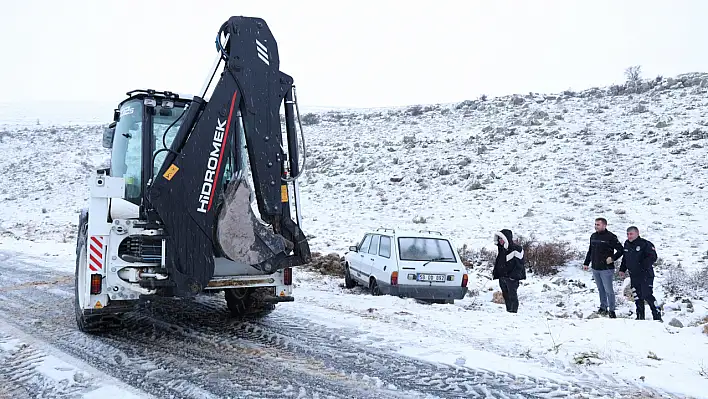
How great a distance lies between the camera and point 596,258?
921 centimetres

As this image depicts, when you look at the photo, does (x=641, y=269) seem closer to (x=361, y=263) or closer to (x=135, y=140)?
(x=361, y=263)

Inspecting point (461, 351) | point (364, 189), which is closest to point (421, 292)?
point (461, 351)

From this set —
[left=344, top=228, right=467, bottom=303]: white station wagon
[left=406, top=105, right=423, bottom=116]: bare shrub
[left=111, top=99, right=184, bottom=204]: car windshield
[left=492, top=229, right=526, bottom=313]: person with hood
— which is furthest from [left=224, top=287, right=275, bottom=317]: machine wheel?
[left=406, top=105, right=423, bottom=116]: bare shrub

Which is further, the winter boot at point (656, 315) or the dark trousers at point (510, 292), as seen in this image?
the dark trousers at point (510, 292)

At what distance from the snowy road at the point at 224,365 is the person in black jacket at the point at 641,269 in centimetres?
467

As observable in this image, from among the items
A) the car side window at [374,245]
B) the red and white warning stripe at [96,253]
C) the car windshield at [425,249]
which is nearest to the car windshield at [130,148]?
the red and white warning stripe at [96,253]

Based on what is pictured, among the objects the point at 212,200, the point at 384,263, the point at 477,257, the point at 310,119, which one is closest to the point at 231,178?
the point at 212,200

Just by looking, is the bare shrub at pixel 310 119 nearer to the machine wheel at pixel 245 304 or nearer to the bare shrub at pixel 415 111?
the bare shrub at pixel 415 111

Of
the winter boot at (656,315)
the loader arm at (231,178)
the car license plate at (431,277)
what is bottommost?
the winter boot at (656,315)

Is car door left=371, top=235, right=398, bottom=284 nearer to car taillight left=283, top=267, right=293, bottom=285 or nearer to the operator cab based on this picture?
car taillight left=283, top=267, right=293, bottom=285

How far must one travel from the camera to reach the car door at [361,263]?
10906 millimetres

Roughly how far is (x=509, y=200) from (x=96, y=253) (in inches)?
656

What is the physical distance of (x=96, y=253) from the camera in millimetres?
5434

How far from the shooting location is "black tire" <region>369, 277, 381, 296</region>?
1020 cm
